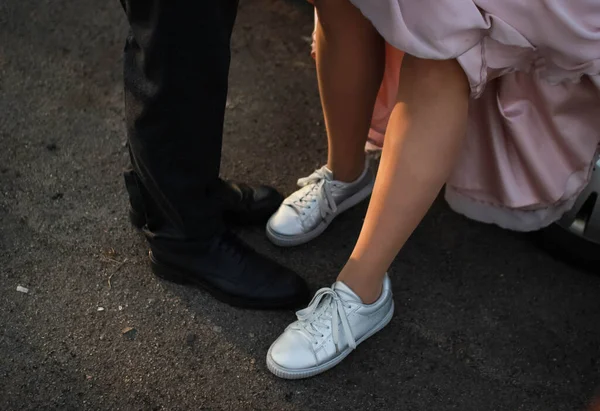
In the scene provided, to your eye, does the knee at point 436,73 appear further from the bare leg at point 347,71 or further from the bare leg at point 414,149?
the bare leg at point 347,71

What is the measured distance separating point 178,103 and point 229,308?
0.45 meters

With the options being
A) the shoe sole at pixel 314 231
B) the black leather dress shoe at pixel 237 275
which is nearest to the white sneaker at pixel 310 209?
the shoe sole at pixel 314 231

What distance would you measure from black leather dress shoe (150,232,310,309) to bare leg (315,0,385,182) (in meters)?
0.28

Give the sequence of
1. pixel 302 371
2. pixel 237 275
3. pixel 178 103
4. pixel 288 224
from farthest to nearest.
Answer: pixel 288 224
pixel 237 275
pixel 302 371
pixel 178 103

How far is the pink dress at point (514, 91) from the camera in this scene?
1094 mm

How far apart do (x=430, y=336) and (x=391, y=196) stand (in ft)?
1.07

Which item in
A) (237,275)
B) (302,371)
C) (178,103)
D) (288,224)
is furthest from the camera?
(288,224)

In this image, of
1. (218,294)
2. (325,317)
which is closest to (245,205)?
(218,294)

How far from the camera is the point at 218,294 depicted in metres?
1.38

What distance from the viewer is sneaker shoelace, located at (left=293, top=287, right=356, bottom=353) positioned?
127 cm

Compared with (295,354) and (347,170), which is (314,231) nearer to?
(347,170)

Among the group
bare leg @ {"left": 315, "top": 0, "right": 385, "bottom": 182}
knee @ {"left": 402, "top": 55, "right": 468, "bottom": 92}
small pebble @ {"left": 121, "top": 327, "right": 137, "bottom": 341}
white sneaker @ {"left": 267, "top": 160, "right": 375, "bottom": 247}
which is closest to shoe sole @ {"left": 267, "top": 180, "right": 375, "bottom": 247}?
white sneaker @ {"left": 267, "top": 160, "right": 375, "bottom": 247}

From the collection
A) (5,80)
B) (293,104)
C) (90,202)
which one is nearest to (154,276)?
(90,202)

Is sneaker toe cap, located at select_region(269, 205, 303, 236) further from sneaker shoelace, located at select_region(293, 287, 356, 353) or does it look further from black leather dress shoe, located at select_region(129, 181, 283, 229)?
sneaker shoelace, located at select_region(293, 287, 356, 353)
